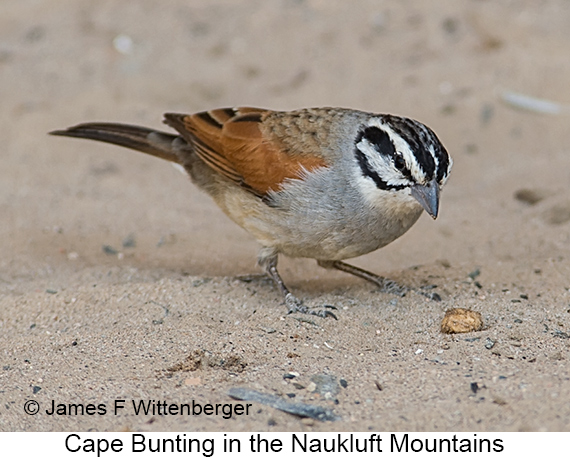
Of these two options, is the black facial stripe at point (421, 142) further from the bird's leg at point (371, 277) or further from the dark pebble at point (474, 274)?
the dark pebble at point (474, 274)

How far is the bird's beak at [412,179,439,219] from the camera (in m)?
5.20

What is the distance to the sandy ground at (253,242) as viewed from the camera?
4344 millimetres

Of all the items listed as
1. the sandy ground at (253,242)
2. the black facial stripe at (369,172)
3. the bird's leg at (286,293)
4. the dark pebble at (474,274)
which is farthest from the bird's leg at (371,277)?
the black facial stripe at (369,172)

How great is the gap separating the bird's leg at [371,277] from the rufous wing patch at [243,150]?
976 mm

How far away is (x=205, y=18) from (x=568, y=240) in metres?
6.70

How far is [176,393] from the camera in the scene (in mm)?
4301

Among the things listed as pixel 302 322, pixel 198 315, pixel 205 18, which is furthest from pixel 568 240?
→ pixel 205 18

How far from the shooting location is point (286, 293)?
6086 mm

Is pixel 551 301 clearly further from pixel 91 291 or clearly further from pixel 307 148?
pixel 91 291

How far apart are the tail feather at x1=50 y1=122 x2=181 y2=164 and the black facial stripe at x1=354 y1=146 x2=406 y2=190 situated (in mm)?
1959

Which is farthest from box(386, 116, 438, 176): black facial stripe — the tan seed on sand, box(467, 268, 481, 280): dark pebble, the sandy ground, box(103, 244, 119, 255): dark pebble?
box(103, 244, 119, 255): dark pebble

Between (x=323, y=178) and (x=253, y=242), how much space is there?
2.12 metres

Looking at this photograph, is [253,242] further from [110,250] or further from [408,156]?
[408,156]

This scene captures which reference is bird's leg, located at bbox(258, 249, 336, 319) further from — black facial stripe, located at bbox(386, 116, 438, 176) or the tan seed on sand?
black facial stripe, located at bbox(386, 116, 438, 176)
